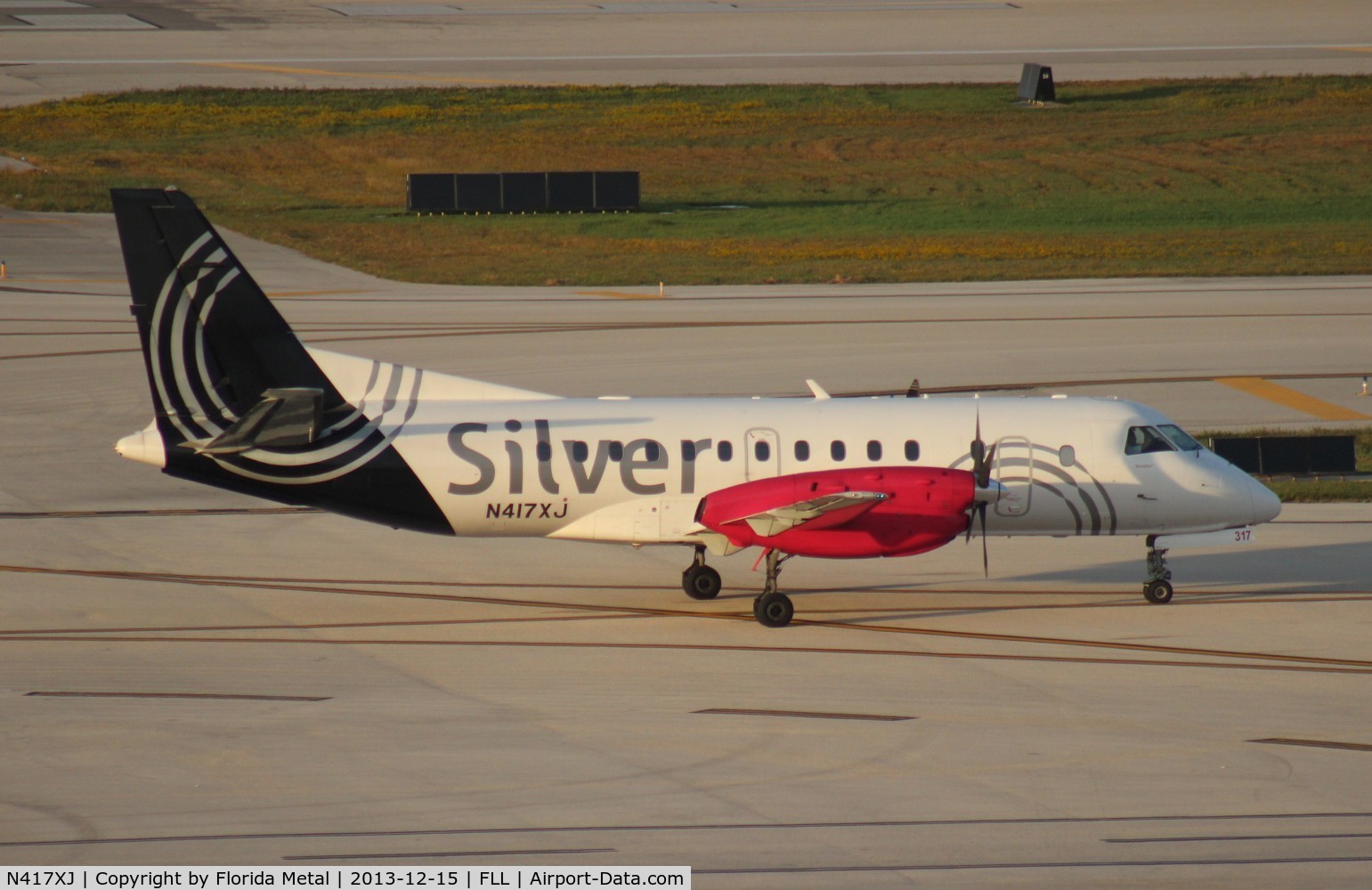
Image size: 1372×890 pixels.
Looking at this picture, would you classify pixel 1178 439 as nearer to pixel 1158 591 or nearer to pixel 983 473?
pixel 1158 591

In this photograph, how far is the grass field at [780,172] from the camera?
60.8 m

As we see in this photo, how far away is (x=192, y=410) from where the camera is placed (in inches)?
867

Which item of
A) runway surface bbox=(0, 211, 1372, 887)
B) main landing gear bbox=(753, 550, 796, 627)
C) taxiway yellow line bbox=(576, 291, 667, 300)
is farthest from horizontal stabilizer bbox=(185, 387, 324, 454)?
taxiway yellow line bbox=(576, 291, 667, 300)

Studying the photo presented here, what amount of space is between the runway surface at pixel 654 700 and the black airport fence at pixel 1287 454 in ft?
8.58

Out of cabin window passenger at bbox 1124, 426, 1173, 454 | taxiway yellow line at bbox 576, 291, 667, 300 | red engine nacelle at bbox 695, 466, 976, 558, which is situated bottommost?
red engine nacelle at bbox 695, 466, 976, 558

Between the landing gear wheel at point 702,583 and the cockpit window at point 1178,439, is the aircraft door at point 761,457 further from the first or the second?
the cockpit window at point 1178,439

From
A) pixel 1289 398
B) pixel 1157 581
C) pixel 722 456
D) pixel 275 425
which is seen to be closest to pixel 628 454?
pixel 722 456

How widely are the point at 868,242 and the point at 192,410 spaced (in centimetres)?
4474

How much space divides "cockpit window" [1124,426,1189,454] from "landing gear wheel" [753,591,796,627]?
5.79m

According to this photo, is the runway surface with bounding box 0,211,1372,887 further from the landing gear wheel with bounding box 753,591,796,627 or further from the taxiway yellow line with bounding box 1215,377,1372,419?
the taxiway yellow line with bounding box 1215,377,1372,419

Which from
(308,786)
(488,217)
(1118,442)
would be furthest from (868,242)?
(308,786)

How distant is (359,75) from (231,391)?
77352mm

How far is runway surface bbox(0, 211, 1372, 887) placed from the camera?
14039 mm

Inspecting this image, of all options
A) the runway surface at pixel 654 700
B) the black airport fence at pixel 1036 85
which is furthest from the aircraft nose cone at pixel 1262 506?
the black airport fence at pixel 1036 85
